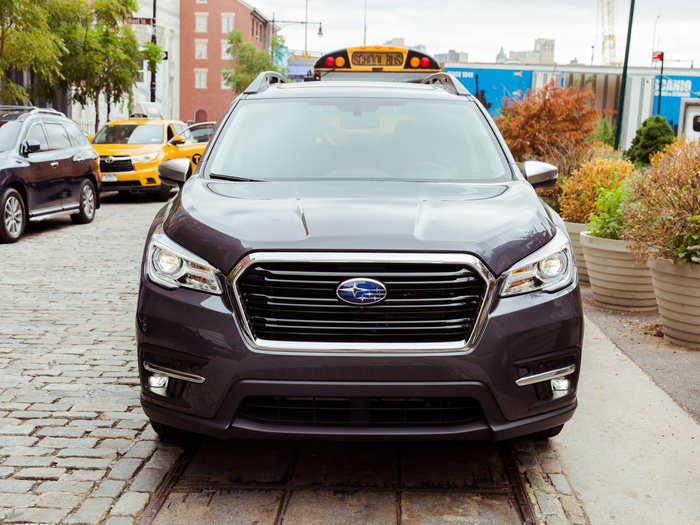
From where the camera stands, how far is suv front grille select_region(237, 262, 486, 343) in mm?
3553

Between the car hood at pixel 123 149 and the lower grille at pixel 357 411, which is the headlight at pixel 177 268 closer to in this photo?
the lower grille at pixel 357 411

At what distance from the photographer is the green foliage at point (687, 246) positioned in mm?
6254

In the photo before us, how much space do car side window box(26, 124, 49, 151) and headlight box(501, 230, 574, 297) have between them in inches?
429

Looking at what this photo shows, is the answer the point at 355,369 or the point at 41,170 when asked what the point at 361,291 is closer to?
the point at 355,369

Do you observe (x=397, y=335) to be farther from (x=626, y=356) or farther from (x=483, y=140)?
(x=626, y=356)

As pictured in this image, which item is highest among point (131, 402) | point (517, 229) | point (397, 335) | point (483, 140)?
Answer: point (483, 140)

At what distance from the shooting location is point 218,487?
399 centimetres

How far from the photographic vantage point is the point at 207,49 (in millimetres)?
83125

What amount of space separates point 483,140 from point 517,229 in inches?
56.0

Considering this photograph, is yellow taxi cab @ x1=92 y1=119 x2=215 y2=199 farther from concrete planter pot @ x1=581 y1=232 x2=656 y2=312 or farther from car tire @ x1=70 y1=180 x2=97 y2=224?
concrete planter pot @ x1=581 y1=232 x2=656 y2=312

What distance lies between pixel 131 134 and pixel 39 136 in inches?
Result: 286

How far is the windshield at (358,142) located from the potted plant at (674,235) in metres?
1.92

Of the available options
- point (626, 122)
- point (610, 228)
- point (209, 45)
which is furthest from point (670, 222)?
point (209, 45)

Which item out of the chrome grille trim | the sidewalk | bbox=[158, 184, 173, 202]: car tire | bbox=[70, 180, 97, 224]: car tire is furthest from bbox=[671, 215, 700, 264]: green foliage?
bbox=[158, 184, 173, 202]: car tire
